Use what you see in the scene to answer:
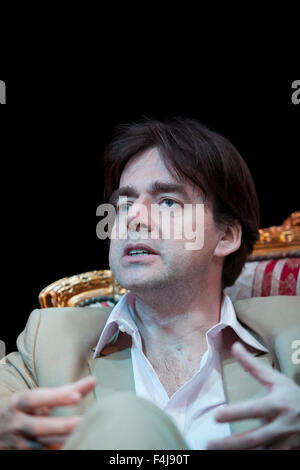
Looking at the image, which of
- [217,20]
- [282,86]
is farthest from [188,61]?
[282,86]

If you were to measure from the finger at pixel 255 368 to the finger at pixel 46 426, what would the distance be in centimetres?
31

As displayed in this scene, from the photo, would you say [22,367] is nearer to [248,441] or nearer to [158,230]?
[158,230]

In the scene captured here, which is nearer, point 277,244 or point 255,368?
point 255,368

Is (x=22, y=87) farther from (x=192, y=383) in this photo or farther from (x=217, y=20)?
(x=192, y=383)

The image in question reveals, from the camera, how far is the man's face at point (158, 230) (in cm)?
131

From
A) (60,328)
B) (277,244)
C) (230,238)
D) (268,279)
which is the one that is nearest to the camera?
(60,328)

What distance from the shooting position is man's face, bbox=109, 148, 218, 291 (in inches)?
51.8

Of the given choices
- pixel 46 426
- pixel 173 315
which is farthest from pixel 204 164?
pixel 46 426

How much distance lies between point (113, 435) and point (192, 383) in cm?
53

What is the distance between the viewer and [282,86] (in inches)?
83.0

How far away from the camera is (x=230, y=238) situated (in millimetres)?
1548

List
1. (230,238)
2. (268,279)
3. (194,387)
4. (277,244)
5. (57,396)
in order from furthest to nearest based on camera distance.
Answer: (277,244) → (268,279) → (230,238) → (194,387) → (57,396)

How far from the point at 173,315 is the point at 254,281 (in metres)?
0.42

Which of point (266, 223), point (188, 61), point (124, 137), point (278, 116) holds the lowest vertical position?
point (266, 223)
